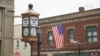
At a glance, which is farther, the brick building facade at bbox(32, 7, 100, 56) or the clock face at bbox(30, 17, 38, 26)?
the brick building facade at bbox(32, 7, 100, 56)

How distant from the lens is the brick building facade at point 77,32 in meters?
39.2

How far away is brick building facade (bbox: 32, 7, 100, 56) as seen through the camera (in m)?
39.2

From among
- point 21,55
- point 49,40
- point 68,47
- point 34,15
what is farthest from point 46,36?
point 34,15

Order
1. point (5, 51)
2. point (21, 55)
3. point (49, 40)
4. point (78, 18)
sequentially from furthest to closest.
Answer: point (21, 55)
point (49, 40)
point (78, 18)
point (5, 51)

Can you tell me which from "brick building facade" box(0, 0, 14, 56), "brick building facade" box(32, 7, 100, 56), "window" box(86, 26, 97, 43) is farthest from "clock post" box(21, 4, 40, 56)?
"window" box(86, 26, 97, 43)

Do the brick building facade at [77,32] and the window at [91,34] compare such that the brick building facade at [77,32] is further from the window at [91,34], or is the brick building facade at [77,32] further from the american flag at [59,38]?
the american flag at [59,38]

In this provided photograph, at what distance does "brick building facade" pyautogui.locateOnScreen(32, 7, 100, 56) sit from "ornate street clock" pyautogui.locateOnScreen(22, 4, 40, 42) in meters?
30.9

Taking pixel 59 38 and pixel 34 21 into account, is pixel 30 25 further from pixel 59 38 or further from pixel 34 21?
pixel 59 38

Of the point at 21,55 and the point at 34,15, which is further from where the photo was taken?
the point at 21,55

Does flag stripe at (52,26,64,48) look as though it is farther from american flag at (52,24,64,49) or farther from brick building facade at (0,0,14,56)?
brick building facade at (0,0,14,56)

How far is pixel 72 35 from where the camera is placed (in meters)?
42.5

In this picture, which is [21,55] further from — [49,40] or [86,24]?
[86,24]

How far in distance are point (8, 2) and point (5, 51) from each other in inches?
75.1

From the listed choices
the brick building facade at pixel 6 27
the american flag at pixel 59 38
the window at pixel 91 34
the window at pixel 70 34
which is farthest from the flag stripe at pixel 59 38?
the brick building facade at pixel 6 27
